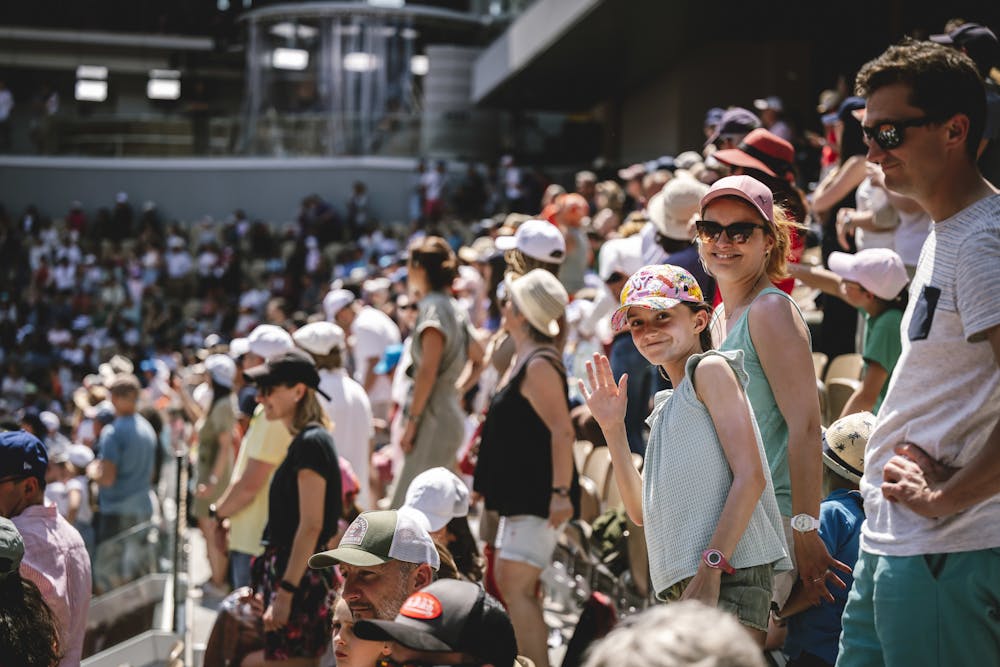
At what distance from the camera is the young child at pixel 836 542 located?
3.50 meters

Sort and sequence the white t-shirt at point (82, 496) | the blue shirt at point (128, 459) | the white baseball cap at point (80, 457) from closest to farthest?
the blue shirt at point (128, 459) → the white t-shirt at point (82, 496) → the white baseball cap at point (80, 457)

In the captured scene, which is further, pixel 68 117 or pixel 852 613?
pixel 68 117

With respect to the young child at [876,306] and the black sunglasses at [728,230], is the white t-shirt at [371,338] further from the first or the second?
the black sunglasses at [728,230]

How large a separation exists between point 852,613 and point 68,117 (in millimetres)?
33863

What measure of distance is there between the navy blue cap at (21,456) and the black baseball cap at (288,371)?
1.09 m

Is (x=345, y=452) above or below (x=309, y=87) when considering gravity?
below

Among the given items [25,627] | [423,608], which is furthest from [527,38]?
[423,608]

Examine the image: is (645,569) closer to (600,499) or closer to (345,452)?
(600,499)

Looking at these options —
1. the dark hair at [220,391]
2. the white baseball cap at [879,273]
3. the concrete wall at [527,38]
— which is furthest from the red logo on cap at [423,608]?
the concrete wall at [527,38]

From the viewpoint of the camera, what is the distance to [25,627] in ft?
11.3

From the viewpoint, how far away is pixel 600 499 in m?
6.27

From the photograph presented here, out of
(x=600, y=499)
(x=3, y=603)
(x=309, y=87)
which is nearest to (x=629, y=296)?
(x=3, y=603)

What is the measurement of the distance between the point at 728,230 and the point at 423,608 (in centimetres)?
144

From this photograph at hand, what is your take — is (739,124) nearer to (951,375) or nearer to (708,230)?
(708,230)
